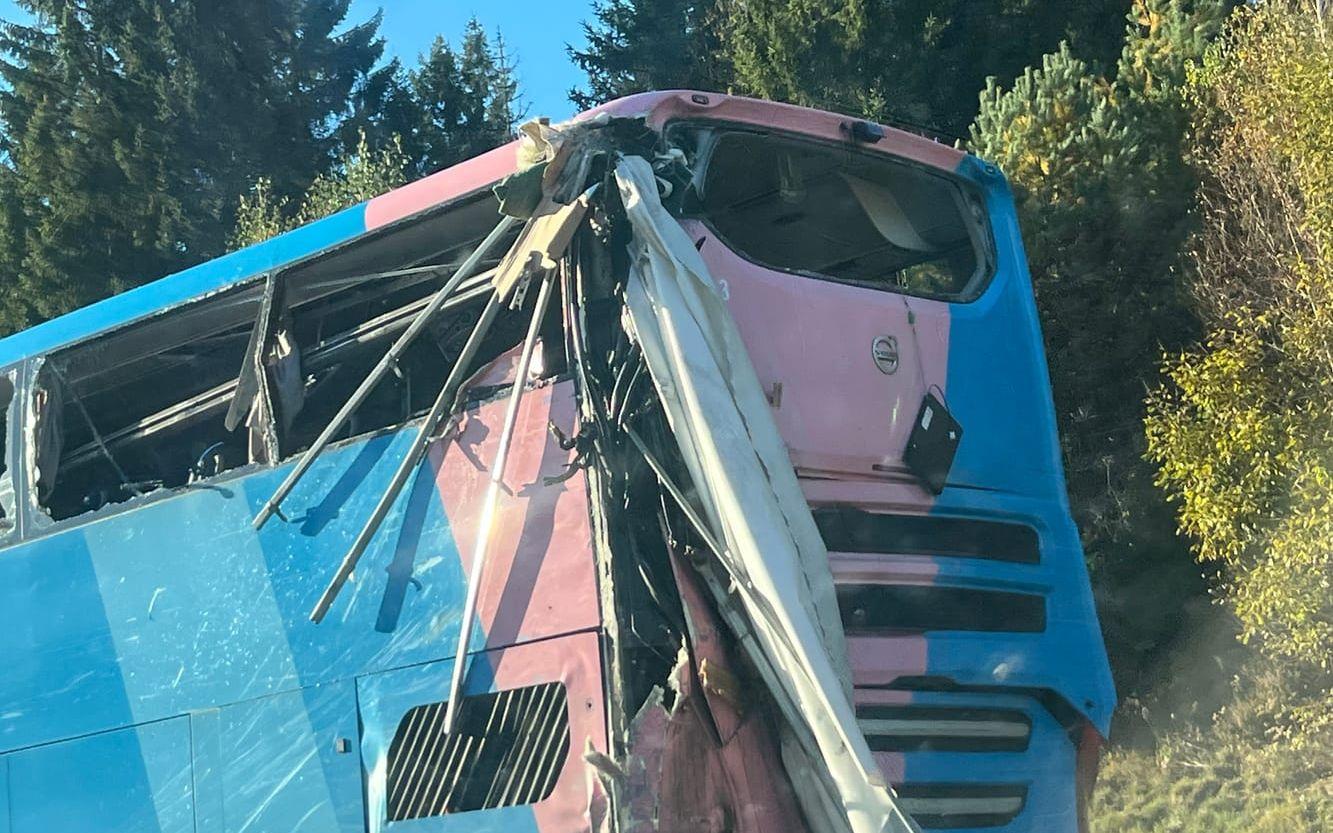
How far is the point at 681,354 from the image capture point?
397 centimetres

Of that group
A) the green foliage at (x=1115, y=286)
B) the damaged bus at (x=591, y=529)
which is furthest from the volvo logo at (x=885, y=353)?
the green foliage at (x=1115, y=286)

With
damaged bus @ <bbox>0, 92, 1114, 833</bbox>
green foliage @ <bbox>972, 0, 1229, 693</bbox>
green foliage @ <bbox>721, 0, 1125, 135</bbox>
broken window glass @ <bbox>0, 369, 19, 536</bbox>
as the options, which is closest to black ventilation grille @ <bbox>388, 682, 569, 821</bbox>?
damaged bus @ <bbox>0, 92, 1114, 833</bbox>

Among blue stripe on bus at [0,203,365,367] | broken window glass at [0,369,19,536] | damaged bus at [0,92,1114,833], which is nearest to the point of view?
damaged bus at [0,92,1114,833]

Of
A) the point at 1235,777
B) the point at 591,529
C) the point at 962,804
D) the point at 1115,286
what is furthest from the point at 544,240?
the point at 1115,286

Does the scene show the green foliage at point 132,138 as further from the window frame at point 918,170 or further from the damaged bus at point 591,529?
the window frame at point 918,170

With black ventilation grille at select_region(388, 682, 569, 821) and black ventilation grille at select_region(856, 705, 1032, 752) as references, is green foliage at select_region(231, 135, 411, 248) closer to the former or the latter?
black ventilation grille at select_region(388, 682, 569, 821)

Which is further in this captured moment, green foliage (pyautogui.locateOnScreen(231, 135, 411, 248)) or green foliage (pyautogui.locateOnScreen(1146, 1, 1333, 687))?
green foliage (pyautogui.locateOnScreen(231, 135, 411, 248))

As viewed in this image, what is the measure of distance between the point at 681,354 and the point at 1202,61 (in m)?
A: 9.01

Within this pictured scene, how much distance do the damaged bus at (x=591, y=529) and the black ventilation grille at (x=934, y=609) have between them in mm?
14

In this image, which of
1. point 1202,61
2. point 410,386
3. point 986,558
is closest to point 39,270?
point 1202,61

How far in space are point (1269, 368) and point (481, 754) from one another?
270 inches

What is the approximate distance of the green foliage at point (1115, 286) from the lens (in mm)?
10883

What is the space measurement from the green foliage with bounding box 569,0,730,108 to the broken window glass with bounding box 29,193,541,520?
2118 centimetres

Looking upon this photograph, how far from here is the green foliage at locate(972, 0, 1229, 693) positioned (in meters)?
10.9
